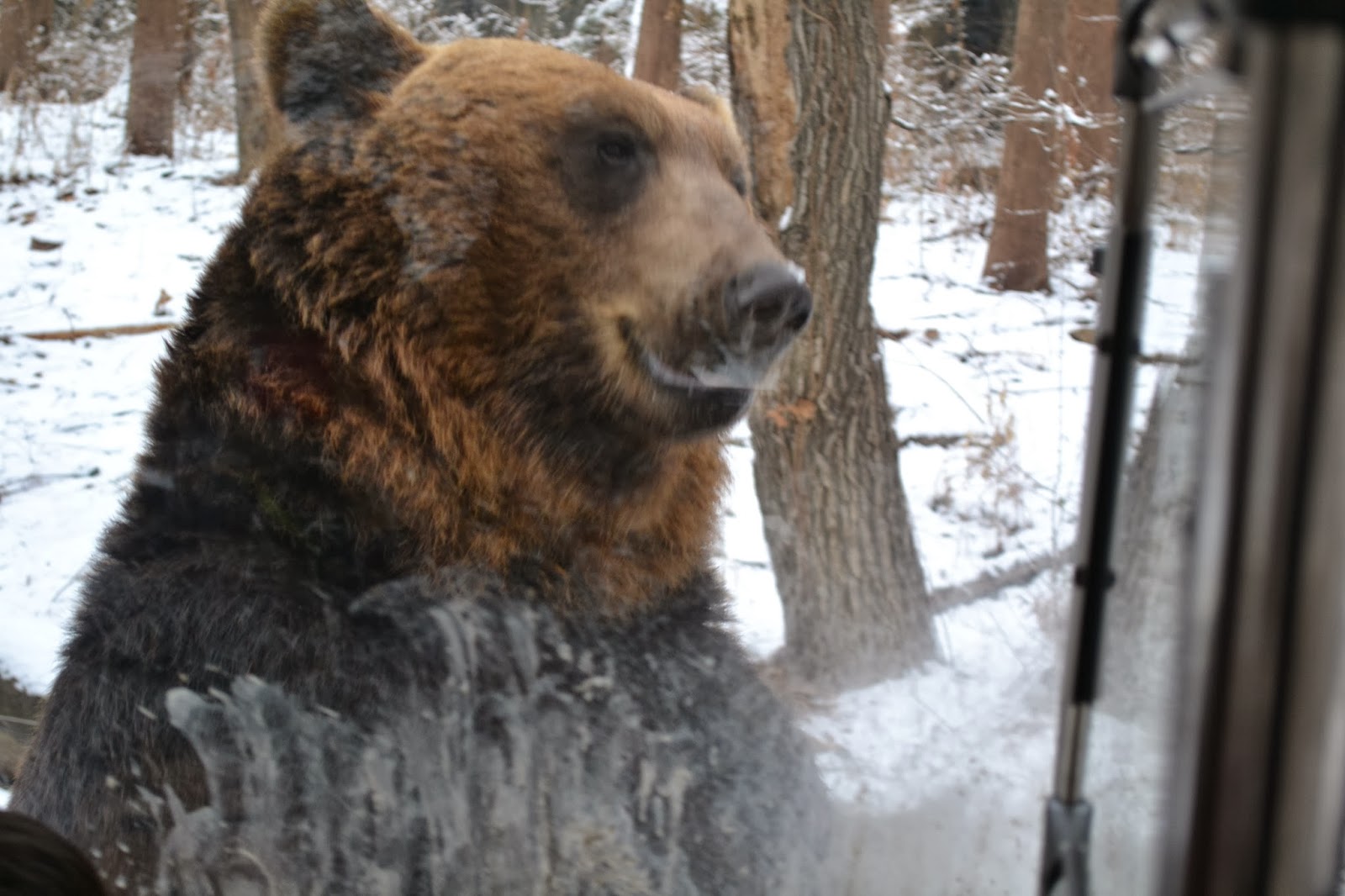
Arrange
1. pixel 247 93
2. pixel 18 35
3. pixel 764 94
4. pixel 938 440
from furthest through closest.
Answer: pixel 938 440 → pixel 764 94 → pixel 18 35 → pixel 247 93

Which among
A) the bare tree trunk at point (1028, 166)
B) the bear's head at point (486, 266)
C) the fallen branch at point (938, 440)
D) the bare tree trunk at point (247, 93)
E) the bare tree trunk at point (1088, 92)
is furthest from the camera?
the fallen branch at point (938, 440)

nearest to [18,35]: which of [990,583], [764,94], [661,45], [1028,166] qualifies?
[661,45]

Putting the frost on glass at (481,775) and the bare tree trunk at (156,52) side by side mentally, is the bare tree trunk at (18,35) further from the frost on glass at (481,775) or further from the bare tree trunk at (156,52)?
the frost on glass at (481,775)

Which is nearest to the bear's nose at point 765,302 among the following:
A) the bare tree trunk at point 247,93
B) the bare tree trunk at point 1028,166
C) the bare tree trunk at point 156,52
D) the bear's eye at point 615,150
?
the bear's eye at point 615,150

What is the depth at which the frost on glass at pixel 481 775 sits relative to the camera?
1659 mm

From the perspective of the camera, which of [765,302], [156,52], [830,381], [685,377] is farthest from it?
[830,381]

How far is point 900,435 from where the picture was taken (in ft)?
10.8

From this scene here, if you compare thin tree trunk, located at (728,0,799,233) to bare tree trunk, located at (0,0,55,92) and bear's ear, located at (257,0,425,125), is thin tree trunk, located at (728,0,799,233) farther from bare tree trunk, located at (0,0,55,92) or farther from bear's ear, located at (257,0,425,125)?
bare tree trunk, located at (0,0,55,92)

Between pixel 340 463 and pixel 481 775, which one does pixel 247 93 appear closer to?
pixel 340 463

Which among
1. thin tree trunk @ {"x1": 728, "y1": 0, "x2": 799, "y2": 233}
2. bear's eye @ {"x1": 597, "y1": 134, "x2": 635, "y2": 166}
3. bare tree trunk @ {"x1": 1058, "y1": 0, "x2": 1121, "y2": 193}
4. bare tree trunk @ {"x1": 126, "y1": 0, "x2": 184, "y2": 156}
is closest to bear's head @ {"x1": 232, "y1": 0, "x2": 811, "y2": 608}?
bear's eye @ {"x1": 597, "y1": 134, "x2": 635, "y2": 166}

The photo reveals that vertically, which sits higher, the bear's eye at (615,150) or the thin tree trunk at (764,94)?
the thin tree trunk at (764,94)

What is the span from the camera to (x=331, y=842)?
170 centimetres

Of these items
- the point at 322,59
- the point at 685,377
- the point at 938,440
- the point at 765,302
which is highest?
the point at 322,59

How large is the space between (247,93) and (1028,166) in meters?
1.89
